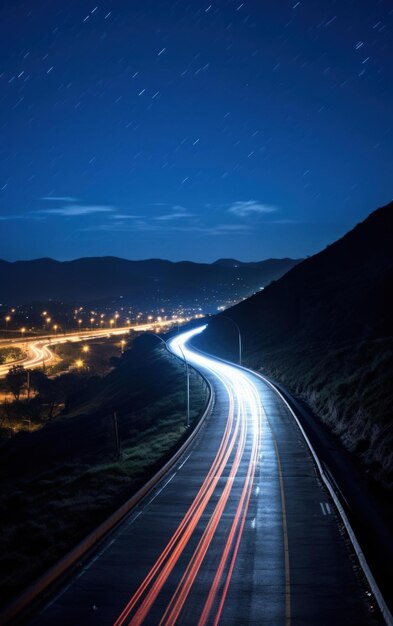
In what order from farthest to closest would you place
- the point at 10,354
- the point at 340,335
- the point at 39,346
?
the point at 39,346 < the point at 10,354 < the point at 340,335

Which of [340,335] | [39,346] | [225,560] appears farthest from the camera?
[39,346]

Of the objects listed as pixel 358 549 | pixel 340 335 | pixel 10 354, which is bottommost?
pixel 358 549

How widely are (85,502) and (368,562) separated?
10964mm

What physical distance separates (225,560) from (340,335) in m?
62.1

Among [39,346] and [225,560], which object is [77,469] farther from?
[39,346]

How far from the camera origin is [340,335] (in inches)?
2817

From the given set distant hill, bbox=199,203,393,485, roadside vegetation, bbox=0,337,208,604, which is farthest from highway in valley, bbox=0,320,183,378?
distant hill, bbox=199,203,393,485

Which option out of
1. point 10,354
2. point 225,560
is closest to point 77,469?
point 225,560

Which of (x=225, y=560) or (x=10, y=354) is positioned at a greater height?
(x=10, y=354)

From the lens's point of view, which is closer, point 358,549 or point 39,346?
point 358,549

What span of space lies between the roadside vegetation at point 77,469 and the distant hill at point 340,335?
437 inches

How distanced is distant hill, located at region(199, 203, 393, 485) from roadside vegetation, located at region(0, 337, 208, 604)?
36.4 feet

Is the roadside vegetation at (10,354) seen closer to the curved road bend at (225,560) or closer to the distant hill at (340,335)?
the distant hill at (340,335)

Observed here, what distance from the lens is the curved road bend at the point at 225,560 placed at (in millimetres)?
10617
